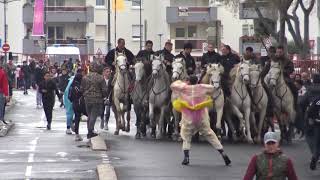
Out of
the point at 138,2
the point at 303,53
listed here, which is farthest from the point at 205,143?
the point at 138,2

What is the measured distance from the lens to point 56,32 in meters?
82.0

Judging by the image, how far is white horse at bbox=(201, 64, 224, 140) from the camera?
20625mm

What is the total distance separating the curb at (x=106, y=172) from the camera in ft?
47.8

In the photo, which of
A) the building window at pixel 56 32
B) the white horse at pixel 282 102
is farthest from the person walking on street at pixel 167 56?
the building window at pixel 56 32

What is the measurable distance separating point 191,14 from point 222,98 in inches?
2417

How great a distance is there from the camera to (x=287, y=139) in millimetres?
22484

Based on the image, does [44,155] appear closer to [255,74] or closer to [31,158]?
[31,158]

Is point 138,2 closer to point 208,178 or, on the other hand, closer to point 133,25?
point 133,25

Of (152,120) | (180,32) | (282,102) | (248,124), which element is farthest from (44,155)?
(180,32)

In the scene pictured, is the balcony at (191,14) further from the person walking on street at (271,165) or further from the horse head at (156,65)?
the person walking on street at (271,165)

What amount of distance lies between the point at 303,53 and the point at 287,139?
2146 centimetres

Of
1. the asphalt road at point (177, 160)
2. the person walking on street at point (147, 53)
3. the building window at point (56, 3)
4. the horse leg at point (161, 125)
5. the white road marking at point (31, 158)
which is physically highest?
the building window at point (56, 3)

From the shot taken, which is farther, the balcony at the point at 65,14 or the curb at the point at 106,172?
the balcony at the point at 65,14

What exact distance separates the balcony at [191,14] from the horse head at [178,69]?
58.8 metres
